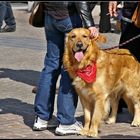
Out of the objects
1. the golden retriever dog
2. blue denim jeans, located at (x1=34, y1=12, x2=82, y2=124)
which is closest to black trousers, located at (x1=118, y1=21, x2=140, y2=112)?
the golden retriever dog

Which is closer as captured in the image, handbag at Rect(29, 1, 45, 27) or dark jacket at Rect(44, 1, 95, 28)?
dark jacket at Rect(44, 1, 95, 28)

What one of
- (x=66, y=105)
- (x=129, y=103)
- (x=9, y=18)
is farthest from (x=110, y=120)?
(x=9, y=18)

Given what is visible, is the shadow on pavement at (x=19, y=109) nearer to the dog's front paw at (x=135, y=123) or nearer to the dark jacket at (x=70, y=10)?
the dog's front paw at (x=135, y=123)

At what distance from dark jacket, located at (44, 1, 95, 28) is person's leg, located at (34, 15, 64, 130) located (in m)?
0.13

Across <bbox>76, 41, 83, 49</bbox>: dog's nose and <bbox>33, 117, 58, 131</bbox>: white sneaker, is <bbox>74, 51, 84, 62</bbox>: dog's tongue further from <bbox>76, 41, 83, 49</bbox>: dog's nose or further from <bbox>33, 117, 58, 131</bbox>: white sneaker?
<bbox>33, 117, 58, 131</bbox>: white sneaker

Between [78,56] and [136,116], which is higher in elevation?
[78,56]

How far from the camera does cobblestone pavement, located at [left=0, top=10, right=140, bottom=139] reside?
587 cm

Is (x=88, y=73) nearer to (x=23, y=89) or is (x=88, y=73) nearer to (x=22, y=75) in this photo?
(x=23, y=89)

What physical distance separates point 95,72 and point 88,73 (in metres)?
0.11

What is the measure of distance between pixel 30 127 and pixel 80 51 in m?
1.20

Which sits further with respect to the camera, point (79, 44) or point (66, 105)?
point (66, 105)

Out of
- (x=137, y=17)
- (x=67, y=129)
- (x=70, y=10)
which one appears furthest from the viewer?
(x=137, y=17)

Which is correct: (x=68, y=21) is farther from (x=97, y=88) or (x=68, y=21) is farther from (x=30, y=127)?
(x=30, y=127)

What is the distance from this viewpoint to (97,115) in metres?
5.71
